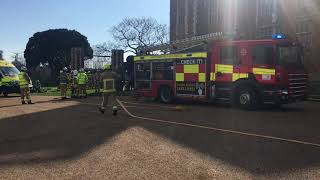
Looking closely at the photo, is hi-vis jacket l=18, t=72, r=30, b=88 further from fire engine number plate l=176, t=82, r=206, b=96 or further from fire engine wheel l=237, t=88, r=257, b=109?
fire engine wheel l=237, t=88, r=257, b=109

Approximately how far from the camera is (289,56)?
15.5 m

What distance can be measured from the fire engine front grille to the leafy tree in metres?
47.4

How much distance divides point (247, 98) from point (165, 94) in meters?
4.36

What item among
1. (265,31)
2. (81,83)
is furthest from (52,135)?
(265,31)

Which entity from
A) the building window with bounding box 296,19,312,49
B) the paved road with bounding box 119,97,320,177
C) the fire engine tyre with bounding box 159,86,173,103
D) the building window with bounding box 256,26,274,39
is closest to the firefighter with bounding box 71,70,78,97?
the fire engine tyre with bounding box 159,86,173,103

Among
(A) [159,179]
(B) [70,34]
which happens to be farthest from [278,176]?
(B) [70,34]

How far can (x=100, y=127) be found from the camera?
37.5 feet

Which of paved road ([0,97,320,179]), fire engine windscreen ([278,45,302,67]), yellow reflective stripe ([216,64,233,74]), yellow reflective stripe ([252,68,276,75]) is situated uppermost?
fire engine windscreen ([278,45,302,67])

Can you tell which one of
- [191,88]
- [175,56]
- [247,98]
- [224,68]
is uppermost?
[175,56]

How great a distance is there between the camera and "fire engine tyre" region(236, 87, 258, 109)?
15727mm

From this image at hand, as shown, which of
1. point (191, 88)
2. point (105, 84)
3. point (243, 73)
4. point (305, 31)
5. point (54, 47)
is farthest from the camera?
point (54, 47)

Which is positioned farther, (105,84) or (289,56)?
(289,56)

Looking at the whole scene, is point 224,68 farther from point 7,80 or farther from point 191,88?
point 7,80

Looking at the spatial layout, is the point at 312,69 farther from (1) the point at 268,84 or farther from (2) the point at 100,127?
(2) the point at 100,127
